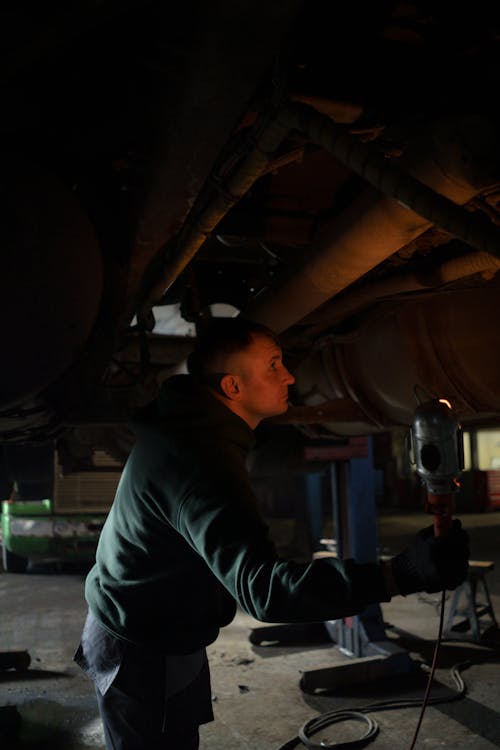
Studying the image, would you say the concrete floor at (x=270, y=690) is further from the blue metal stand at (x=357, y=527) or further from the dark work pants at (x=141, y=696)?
the dark work pants at (x=141, y=696)

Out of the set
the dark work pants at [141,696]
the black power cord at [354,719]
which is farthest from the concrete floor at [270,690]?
the dark work pants at [141,696]

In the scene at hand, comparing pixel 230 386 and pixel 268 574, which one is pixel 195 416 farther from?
pixel 268 574

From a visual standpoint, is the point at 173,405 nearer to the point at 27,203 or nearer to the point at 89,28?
the point at 27,203

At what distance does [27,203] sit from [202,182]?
0.41 meters

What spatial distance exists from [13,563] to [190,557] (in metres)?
8.20

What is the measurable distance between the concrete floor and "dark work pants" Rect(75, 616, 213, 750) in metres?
2.08

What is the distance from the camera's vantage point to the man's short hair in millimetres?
1770

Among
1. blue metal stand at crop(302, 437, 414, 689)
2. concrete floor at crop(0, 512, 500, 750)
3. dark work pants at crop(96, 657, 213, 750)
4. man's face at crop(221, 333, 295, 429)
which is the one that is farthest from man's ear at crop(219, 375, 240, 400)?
blue metal stand at crop(302, 437, 414, 689)

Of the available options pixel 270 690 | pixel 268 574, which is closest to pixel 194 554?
pixel 268 574

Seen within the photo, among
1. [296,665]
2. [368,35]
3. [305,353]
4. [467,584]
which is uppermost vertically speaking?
[368,35]

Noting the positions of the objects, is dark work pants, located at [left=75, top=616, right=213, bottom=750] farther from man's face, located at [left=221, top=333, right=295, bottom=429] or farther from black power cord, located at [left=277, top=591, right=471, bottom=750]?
black power cord, located at [left=277, top=591, right=471, bottom=750]

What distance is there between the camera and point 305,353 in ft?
11.1

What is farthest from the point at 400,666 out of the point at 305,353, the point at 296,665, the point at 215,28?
the point at 215,28

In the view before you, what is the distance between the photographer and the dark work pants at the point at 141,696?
69.7 inches
